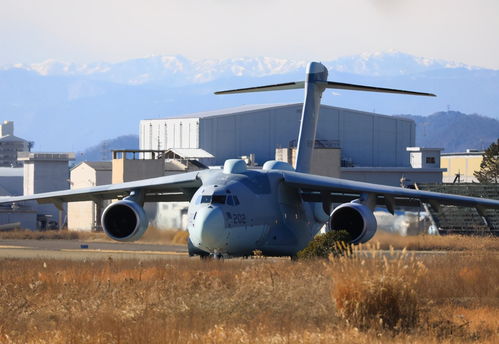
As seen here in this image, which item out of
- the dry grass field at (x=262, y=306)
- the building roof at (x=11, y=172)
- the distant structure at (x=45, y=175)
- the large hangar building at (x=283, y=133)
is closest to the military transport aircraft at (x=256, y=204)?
the dry grass field at (x=262, y=306)

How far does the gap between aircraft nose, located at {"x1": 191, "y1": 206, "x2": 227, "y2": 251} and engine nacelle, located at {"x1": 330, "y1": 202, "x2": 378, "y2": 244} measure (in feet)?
13.8

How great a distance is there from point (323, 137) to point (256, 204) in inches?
2392

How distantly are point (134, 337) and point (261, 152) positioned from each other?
7463cm

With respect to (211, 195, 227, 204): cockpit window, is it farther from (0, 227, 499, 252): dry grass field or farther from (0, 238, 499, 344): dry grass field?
(0, 227, 499, 252): dry grass field

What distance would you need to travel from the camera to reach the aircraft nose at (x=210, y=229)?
1054 inches

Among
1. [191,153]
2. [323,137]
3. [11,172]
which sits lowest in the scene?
[11,172]

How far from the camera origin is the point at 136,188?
31391 mm

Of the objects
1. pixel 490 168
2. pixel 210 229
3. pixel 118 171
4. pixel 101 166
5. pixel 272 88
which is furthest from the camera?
pixel 490 168

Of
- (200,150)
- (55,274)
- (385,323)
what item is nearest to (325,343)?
(385,323)

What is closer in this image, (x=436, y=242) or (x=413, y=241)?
(x=413, y=241)

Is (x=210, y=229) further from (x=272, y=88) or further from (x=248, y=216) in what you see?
(x=272, y=88)

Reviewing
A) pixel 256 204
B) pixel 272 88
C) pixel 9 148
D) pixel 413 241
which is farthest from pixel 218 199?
pixel 9 148

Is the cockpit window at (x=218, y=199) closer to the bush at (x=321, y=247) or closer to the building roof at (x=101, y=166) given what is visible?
the bush at (x=321, y=247)

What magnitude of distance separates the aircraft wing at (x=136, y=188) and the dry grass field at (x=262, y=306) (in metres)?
7.42
